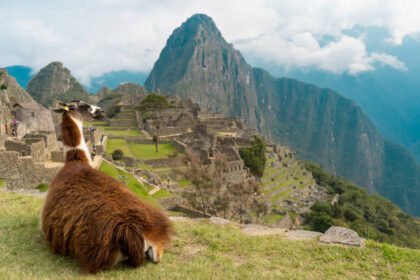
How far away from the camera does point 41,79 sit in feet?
238

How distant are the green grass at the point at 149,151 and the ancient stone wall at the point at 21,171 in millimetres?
11167

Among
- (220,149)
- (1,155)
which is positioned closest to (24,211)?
(1,155)

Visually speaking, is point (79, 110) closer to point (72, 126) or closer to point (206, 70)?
point (72, 126)

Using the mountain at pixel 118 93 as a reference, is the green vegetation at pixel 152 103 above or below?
below

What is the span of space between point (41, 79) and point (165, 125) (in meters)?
51.6

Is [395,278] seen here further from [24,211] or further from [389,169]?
[389,169]

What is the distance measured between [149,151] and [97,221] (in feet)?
72.7

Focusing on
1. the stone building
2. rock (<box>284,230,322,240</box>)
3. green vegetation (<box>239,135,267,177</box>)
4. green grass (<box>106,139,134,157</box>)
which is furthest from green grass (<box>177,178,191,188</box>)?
rock (<box>284,230,322,240</box>)

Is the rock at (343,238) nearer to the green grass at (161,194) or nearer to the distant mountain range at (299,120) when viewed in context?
the green grass at (161,194)

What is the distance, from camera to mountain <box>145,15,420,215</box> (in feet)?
481

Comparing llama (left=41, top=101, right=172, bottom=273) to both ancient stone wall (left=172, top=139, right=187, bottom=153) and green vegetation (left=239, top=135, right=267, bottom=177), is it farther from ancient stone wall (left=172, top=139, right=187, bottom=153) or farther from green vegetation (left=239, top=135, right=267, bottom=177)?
green vegetation (left=239, top=135, right=267, bottom=177)

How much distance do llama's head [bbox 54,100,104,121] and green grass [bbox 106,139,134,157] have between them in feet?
57.7

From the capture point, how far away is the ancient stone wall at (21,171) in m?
10.2

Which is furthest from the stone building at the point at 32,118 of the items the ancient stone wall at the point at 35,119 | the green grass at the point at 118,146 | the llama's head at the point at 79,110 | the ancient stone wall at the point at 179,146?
the llama's head at the point at 79,110
